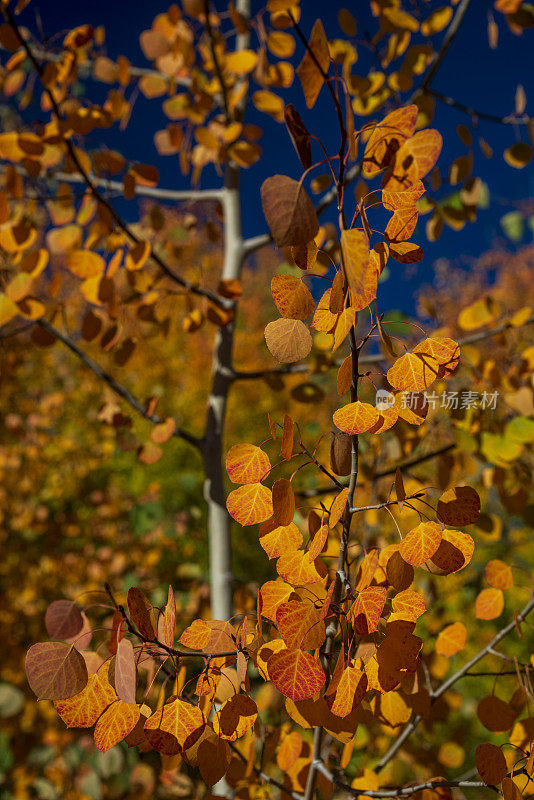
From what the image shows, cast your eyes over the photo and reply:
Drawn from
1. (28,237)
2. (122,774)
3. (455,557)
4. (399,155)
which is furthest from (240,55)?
(122,774)

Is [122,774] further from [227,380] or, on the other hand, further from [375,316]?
[375,316]

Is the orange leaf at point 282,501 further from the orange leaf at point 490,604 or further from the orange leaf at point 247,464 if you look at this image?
the orange leaf at point 490,604

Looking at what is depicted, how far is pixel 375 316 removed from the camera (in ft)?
1.10

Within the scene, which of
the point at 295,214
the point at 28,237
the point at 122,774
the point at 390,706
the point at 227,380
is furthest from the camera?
the point at 122,774

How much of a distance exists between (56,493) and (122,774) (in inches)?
62.7

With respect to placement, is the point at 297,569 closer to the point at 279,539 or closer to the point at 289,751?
the point at 279,539

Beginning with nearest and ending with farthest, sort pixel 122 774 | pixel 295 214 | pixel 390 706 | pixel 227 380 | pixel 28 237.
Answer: pixel 295 214 < pixel 390 706 < pixel 28 237 < pixel 227 380 < pixel 122 774

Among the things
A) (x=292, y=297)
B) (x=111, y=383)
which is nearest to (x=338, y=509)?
(x=292, y=297)

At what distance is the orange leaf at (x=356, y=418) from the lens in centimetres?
32

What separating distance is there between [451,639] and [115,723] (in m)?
0.34

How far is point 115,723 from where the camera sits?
33cm

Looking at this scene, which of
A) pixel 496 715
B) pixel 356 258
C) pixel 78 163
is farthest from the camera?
pixel 78 163

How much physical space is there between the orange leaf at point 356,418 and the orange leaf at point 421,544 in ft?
0.26

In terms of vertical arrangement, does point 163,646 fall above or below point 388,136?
below
